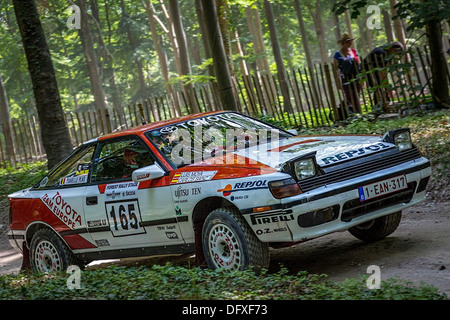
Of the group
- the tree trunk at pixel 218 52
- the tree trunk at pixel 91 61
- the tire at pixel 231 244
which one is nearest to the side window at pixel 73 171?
the tire at pixel 231 244

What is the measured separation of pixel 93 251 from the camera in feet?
23.9

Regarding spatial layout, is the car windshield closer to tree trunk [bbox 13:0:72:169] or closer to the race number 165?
the race number 165

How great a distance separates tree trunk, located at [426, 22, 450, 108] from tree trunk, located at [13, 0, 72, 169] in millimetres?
8173

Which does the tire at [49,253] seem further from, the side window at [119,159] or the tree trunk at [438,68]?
the tree trunk at [438,68]

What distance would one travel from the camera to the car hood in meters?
5.88

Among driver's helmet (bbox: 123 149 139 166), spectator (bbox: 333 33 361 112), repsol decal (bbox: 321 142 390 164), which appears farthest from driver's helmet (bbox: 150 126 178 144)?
spectator (bbox: 333 33 361 112)

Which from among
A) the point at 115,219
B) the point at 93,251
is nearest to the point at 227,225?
the point at 115,219

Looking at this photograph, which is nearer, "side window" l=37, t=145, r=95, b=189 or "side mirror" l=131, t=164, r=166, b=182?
"side mirror" l=131, t=164, r=166, b=182

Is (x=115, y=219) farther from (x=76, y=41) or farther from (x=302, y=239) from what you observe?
(x=76, y=41)

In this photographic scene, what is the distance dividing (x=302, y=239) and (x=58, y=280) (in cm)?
234

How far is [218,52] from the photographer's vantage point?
12148 mm
